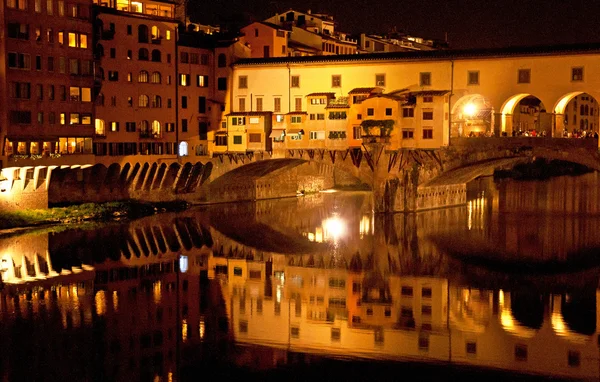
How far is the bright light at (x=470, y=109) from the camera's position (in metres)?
43.2

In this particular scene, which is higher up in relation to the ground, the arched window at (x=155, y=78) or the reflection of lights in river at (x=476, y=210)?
the arched window at (x=155, y=78)

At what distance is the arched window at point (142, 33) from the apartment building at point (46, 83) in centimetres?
371

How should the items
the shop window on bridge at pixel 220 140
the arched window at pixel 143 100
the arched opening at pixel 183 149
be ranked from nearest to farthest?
1. the arched window at pixel 143 100
2. the arched opening at pixel 183 149
3. the shop window on bridge at pixel 220 140

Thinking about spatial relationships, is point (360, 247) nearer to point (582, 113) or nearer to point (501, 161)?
point (501, 161)

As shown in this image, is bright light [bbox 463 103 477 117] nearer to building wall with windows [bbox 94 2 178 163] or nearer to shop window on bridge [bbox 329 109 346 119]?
shop window on bridge [bbox 329 109 346 119]

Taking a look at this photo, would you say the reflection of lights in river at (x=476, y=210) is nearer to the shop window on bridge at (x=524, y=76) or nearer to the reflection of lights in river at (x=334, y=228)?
the reflection of lights in river at (x=334, y=228)

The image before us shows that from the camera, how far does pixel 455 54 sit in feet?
131

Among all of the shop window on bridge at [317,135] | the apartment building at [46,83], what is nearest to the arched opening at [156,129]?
the apartment building at [46,83]

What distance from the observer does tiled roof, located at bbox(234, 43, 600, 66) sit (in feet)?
121

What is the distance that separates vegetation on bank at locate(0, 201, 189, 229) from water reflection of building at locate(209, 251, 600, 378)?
510 inches

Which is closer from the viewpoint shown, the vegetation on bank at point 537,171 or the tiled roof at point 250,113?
the tiled roof at point 250,113

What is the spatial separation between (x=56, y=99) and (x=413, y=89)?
17.8 m

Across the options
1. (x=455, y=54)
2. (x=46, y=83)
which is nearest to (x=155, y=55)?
(x=46, y=83)

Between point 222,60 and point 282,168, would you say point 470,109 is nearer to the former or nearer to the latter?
point 282,168
